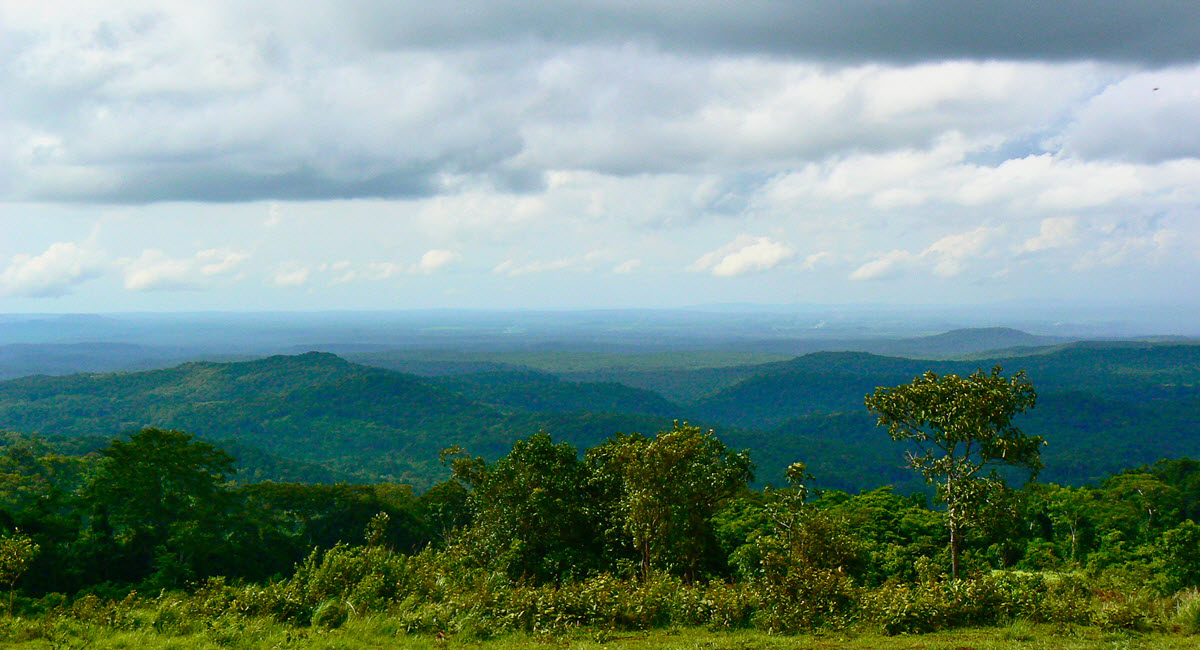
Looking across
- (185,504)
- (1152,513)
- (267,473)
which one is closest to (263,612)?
(185,504)

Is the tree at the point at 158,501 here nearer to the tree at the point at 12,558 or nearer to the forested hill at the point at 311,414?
the tree at the point at 12,558

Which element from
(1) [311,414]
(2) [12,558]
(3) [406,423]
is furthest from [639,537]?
(1) [311,414]

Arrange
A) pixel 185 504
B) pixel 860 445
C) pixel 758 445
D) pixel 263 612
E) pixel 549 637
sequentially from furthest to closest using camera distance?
1. pixel 860 445
2. pixel 758 445
3. pixel 185 504
4. pixel 263 612
5. pixel 549 637

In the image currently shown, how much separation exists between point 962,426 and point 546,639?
390 inches

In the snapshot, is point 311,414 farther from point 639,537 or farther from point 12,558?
point 12,558

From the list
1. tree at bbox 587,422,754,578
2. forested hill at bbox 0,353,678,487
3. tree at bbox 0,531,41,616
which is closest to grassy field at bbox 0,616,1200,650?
tree at bbox 0,531,41,616

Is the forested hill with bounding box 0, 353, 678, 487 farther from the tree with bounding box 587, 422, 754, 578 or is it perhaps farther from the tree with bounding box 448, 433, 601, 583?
the tree with bounding box 587, 422, 754, 578

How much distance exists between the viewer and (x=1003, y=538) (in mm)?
28969

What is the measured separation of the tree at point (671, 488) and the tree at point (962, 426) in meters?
5.01

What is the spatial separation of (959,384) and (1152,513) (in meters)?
29.6

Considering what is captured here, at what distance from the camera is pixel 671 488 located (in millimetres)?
18062

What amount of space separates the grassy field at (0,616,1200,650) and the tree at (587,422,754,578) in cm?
614

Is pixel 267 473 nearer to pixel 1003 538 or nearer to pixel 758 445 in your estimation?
pixel 758 445

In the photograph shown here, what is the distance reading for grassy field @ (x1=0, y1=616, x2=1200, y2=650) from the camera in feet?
33.1
